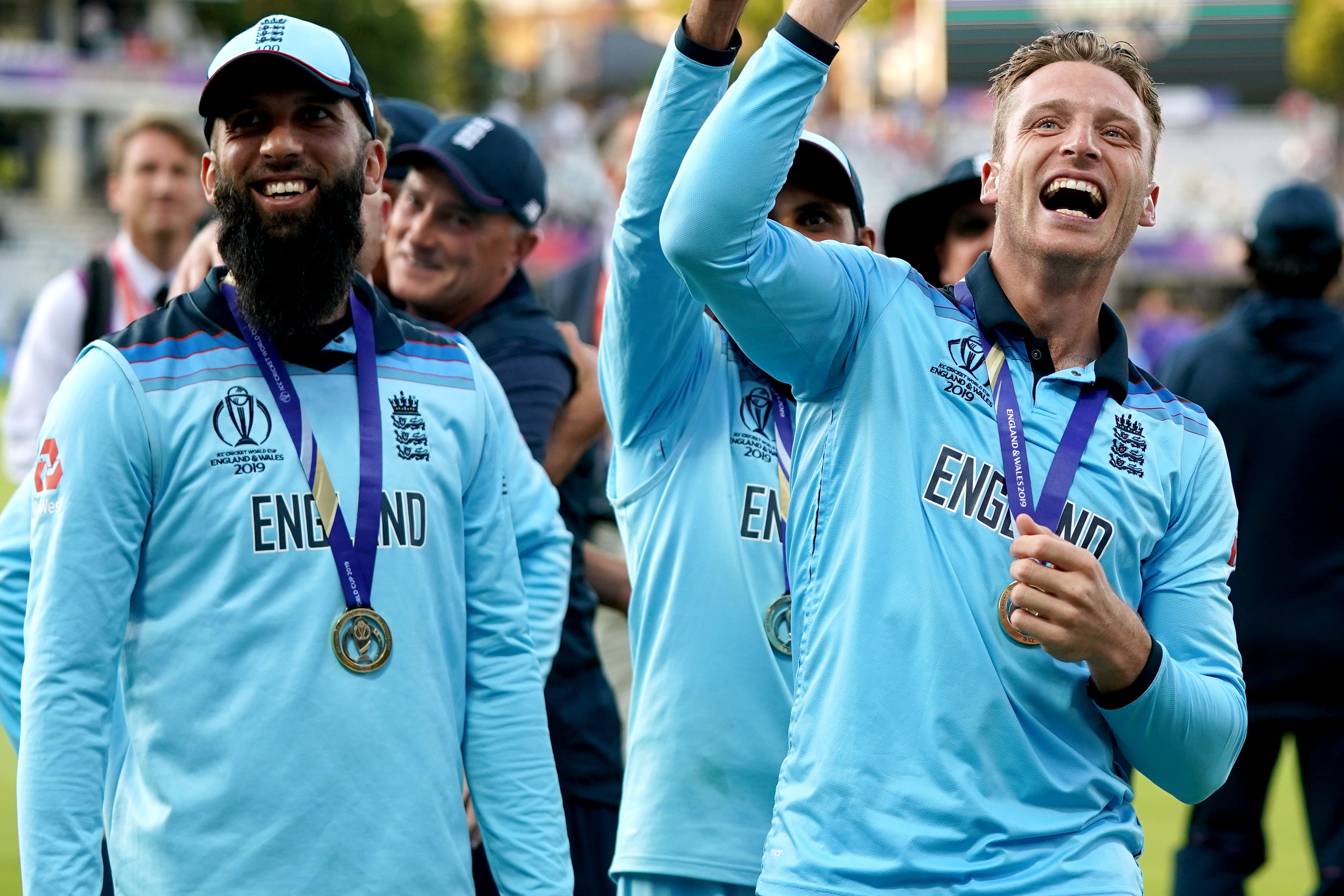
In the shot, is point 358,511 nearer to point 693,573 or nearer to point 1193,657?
point 693,573

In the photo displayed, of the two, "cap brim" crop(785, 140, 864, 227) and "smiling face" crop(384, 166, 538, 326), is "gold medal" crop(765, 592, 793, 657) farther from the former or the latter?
"smiling face" crop(384, 166, 538, 326)

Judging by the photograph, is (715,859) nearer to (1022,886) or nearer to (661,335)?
(1022,886)

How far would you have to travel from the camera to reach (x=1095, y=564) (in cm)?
229

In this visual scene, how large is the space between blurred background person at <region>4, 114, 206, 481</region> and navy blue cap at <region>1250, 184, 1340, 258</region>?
3.68m

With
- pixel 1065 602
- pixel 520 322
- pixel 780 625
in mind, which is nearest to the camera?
pixel 1065 602

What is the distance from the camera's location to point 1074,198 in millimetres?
2650

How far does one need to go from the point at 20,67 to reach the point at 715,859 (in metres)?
58.1

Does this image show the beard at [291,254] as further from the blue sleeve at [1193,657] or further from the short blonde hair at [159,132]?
the short blonde hair at [159,132]

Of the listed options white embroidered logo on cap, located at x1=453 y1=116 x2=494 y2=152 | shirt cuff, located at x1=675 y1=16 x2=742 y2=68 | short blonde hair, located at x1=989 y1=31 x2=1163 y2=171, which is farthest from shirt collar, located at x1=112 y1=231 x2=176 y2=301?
short blonde hair, located at x1=989 y1=31 x2=1163 y2=171

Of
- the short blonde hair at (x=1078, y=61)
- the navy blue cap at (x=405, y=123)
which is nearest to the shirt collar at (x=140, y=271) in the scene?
the navy blue cap at (x=405, y=123)

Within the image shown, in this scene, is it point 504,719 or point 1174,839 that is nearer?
point 504,719

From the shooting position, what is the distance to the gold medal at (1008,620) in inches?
94.9

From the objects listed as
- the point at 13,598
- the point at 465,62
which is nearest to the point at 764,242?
the point at 13,598

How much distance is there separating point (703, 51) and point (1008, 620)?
1.00 meters
